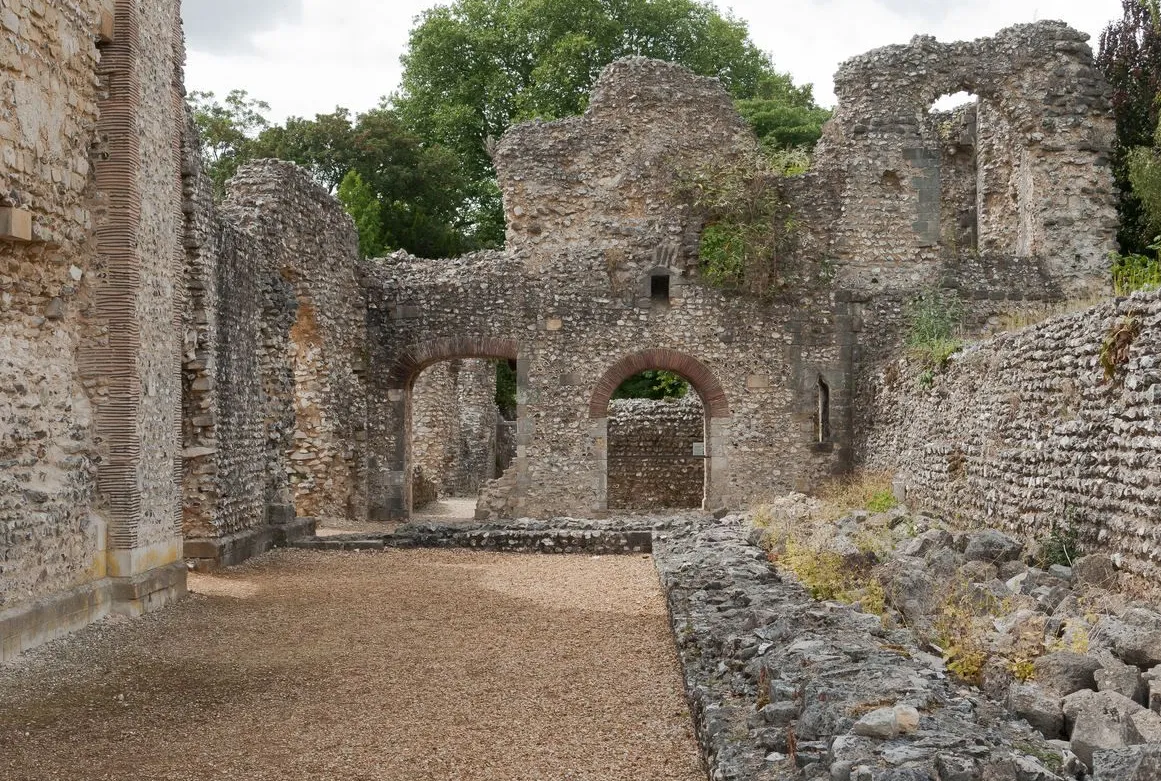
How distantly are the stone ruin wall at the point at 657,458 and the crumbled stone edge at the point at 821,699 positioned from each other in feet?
46.8

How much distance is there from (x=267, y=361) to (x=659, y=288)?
713 centimetres

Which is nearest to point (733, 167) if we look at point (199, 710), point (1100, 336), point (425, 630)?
point (1100, 336)

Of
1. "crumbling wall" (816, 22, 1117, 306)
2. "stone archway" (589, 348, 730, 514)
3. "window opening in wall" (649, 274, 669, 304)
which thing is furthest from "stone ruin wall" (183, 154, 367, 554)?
"crumbling wall" (816, 22, 1117, 306)

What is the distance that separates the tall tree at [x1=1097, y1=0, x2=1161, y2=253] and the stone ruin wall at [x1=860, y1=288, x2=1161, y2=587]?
957cm

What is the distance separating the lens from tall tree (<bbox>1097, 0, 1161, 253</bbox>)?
20.0 metres

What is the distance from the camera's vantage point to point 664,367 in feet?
58.8

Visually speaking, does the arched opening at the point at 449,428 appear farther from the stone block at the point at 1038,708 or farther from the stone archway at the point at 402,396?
the stone block at the point at 1038,708

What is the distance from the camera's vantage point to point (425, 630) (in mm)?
8062

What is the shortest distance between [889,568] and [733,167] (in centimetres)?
1149

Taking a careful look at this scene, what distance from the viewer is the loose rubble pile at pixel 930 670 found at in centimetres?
371

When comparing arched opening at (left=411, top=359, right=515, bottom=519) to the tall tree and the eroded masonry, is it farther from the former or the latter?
the tall tree

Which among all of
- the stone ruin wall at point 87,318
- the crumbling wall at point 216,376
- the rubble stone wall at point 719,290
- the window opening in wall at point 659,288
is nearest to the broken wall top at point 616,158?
the rubble stone wall at point 719,290

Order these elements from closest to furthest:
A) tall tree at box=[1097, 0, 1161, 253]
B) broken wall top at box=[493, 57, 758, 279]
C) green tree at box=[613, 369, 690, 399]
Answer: broken wall top at box=[493, 57, 758, 279] < tall tree at box=[1097, 0, 1161, 253] < green tree at box=[613, 369, 690, 399]

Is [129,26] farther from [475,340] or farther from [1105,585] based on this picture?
[475,340]
